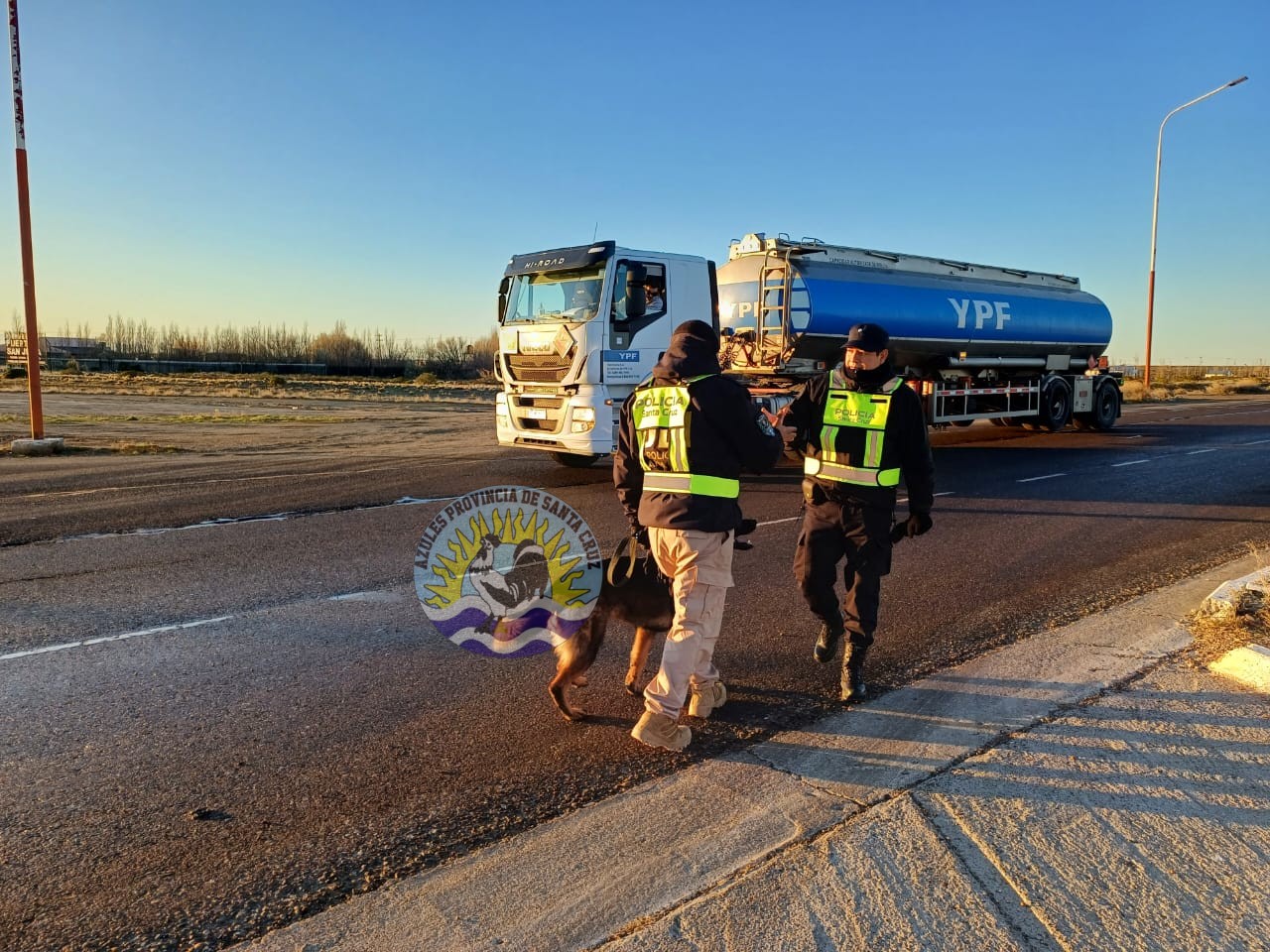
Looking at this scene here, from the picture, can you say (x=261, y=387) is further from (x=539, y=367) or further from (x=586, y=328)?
(x=586, y=328)

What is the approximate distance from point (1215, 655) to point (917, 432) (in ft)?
7.01

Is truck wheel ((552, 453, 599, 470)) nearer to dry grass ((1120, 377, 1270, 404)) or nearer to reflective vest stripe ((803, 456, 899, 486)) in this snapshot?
reflective vest stripe ((803, 456, 899, 486))

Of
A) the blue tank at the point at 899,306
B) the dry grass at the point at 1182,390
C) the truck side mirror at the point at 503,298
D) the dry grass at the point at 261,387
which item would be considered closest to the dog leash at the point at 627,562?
the truck side mirror at the point at 503,298

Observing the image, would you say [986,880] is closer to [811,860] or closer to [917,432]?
[811,860]

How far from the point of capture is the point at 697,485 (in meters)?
3.78

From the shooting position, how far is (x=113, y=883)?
2.76m

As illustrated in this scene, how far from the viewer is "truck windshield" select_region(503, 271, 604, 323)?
11305mm

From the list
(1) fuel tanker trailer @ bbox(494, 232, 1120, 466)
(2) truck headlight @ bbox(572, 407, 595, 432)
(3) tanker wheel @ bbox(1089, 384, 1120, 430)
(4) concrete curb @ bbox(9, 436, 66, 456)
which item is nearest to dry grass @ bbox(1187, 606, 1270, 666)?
(1) fuel tanker trailer @ bbox(494, 232, 1120, 466)

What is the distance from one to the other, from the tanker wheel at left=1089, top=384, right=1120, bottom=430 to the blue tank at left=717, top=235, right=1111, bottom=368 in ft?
5.25

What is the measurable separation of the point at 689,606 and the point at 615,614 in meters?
0.39

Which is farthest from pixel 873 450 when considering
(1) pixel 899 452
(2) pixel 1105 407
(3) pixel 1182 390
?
(3) pixel 1182 390

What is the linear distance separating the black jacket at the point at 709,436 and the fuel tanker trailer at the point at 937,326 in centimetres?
998

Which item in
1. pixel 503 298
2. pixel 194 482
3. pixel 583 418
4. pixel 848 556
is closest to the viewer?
pixel 848 556

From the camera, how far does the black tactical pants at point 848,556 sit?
437 cm
